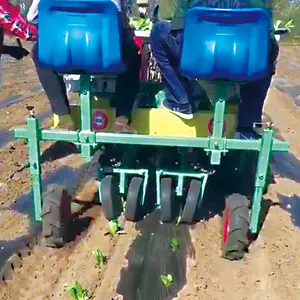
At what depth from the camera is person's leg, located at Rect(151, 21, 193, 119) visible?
352cm

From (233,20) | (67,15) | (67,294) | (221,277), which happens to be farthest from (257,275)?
(67,15)

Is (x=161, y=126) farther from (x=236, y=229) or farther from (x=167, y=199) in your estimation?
(x=236, y=229)

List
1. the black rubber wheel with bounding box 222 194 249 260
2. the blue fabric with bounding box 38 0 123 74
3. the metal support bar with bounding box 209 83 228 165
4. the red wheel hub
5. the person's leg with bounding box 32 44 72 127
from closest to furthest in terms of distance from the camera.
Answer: the blue fabric with bounding box 38 0 123 74 < the metal support bar with bounding box 209 83 228 165 < the black rubber wheel with bounding box 222 194 249 260 < the red wheel hub < the person's leg with bounding box 32 44 72 127

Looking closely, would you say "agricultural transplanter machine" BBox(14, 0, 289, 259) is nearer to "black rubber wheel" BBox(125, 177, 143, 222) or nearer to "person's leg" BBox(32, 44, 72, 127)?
"black rubber wheel" BBox(125, 177, 143, 222)

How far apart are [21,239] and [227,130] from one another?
149cm

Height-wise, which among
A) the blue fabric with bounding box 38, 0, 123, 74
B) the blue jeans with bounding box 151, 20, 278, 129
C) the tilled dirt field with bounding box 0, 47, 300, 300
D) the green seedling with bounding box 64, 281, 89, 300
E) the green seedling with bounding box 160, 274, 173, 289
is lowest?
the tilled dirt field with bounding box 0, 47, 300, 300

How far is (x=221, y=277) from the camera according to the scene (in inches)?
131

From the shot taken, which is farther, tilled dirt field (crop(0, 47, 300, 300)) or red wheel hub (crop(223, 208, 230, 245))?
red wheel hub (crop(223, 208, 230, 245))

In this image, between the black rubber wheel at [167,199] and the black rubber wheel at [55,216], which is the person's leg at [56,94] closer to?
the black rubber wheel at [55,216]

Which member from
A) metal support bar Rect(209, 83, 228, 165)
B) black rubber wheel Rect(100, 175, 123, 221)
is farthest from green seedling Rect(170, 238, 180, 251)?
metal support bar Rect(209, 83, 228, 165)

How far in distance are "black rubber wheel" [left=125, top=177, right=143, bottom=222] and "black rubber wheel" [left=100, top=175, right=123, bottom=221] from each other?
0.31 feet

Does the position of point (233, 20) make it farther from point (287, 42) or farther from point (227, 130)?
point (287, 42)

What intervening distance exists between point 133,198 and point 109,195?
0.16 meters

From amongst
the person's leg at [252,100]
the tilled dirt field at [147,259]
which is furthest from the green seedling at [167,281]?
the person's leg at [252,100]
